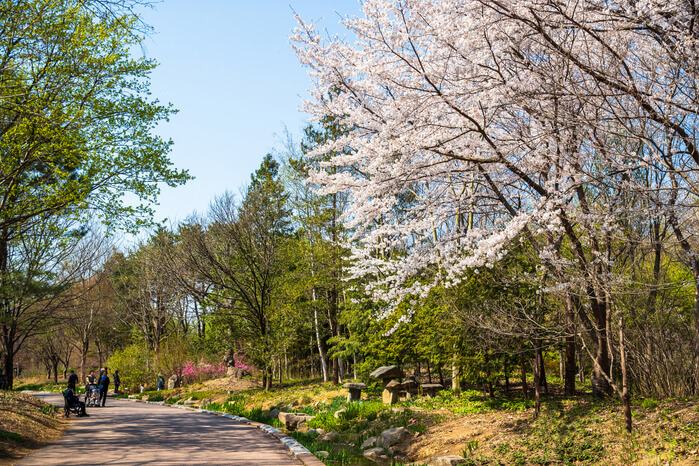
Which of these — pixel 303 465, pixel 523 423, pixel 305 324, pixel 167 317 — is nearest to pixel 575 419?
pixel 523 423

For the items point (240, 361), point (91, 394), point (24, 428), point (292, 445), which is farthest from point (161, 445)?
point (240, 361)

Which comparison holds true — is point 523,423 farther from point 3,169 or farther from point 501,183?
point 3,169

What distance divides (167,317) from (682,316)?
29.5m

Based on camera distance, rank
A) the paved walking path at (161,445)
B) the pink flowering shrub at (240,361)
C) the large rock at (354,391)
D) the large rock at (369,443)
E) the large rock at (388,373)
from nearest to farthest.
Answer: the paved walking path at (161,445), the large rock at (369,443), the large rock at (388,373), the large rock at (354,391), the pink flowering shrub at (240,361)

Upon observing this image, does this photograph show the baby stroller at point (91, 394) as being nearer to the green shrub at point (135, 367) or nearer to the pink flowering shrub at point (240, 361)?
the pink flowering shrub at point (240, 361)

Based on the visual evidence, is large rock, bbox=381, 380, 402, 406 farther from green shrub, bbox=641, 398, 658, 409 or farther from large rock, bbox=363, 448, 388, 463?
green shrub, bbox=641, 398, 658, 409

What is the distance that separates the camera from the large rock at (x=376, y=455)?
8422 mm

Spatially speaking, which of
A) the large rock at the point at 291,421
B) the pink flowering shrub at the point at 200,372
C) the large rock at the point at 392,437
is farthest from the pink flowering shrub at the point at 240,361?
the large rock at the point at 392,437

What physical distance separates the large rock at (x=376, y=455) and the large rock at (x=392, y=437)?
0.32 m

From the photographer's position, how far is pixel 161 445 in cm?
801

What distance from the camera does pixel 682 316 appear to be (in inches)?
373

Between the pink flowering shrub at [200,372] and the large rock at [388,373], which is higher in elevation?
the large rock at [388,373]

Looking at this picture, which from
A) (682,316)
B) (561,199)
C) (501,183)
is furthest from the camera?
(682,316)

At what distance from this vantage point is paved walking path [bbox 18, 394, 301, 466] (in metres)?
6.76
